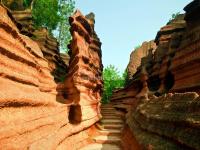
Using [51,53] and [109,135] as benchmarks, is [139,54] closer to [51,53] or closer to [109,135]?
[51,53]

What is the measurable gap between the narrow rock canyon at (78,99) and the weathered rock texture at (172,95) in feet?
0.06

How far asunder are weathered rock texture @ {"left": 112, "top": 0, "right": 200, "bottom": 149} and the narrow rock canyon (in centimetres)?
2

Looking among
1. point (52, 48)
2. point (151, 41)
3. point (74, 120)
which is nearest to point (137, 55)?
point (151, 41)

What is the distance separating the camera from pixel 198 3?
12398 mm

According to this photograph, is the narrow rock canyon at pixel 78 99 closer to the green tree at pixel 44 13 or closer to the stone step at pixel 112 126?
the stone step at pixel 112 126

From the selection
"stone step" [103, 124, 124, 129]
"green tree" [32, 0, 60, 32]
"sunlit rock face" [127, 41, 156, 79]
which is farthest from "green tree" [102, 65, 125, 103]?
"stone step" [103, 124, 124, 129]

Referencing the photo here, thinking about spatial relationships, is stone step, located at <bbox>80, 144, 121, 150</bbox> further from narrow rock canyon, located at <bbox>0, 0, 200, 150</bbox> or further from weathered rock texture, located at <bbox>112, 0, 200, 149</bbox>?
weathered rock texture, located at <bbox>112, 0, 200, 149</bbox>

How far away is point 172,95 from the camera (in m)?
6.12

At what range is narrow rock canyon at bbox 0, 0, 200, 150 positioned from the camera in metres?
4.86

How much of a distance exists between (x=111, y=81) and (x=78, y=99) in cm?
3180

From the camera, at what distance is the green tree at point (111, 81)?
3891cm

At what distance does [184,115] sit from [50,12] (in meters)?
29.0

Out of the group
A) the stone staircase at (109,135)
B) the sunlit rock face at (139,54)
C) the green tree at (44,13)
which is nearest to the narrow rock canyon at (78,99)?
the stone staircase at (109,135)

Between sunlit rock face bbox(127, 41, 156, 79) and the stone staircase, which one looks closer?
the stone staircase
